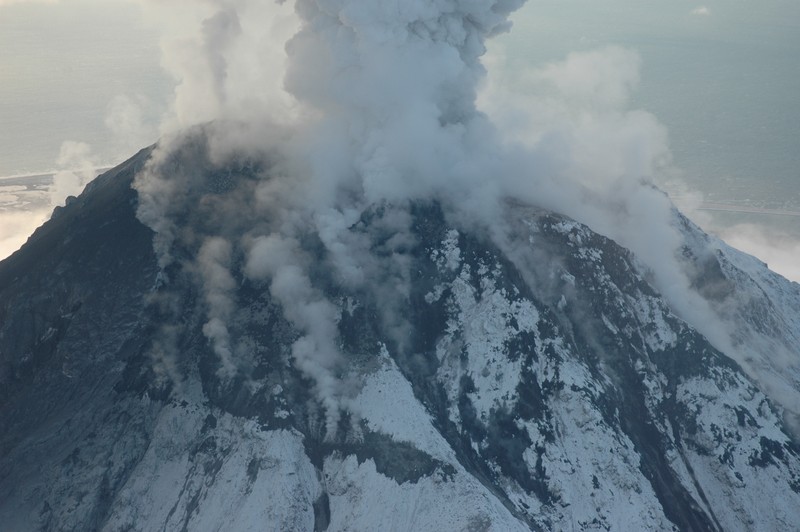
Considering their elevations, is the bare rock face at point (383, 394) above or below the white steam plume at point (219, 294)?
below

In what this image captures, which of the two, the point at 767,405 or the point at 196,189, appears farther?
the point at 196,189

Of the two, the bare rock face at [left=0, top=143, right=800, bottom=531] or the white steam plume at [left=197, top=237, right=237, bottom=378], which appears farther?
the white steam plume at [left=197, top=237, right=237, bottom=378]

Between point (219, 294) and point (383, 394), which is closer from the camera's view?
point (383, 394)

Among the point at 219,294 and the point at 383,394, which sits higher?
the point at 219,294

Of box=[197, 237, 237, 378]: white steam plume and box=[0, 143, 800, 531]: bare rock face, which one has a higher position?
box=[197, 237, 237, 378]: white steam plume

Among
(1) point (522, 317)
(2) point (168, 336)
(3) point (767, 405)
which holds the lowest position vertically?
(3) point (767, 405)

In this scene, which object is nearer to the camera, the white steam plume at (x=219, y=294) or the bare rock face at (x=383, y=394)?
the bare rock face at (x=383, y=394)

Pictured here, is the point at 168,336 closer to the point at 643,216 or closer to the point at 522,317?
the point at 522,317

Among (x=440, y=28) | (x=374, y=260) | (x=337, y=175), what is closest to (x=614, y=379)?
(x=374, y=260)
